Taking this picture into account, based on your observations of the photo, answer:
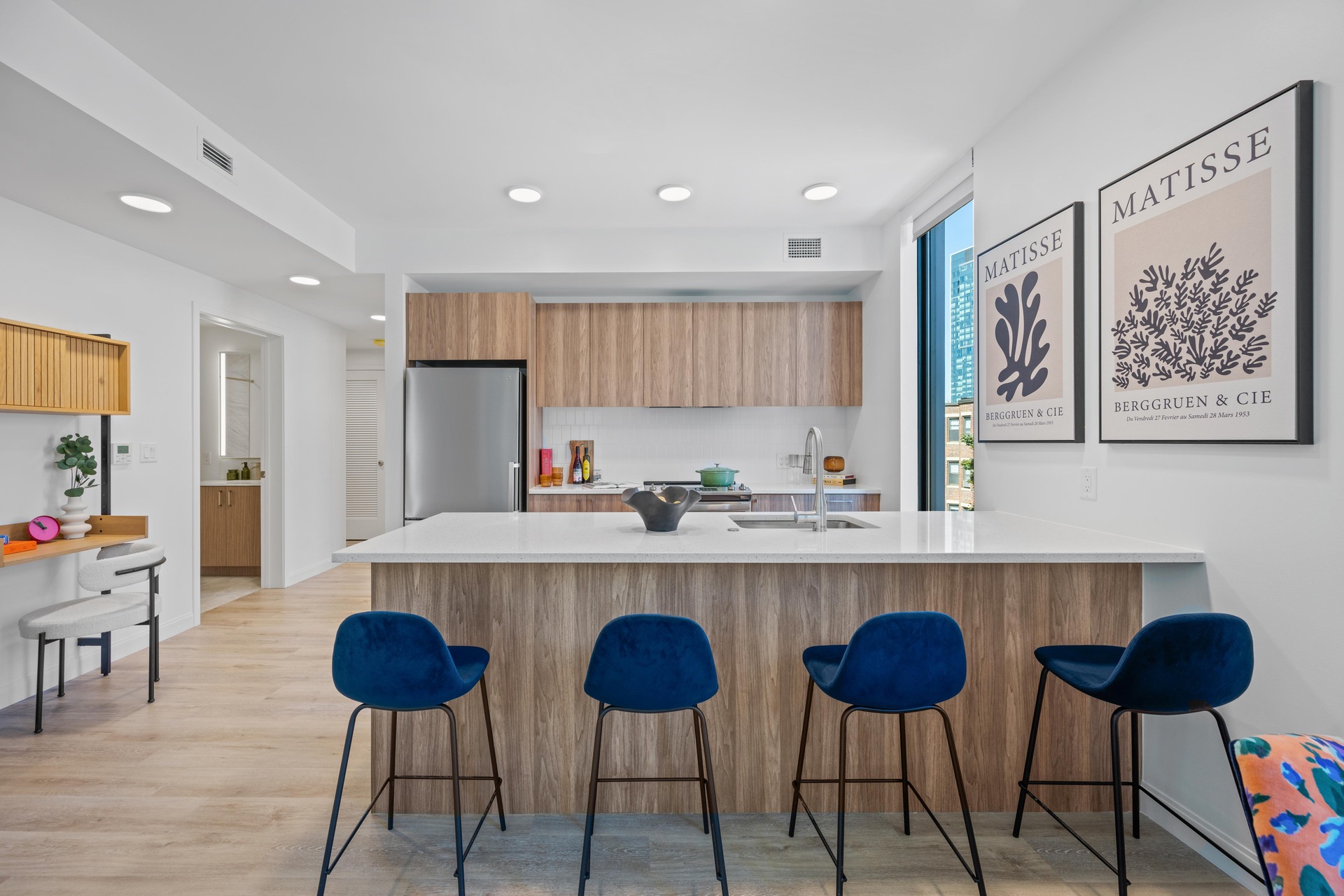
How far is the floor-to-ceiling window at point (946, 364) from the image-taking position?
3627 millimetres

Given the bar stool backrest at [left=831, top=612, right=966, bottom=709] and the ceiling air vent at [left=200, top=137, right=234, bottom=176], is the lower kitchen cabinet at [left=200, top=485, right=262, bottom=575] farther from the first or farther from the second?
the bar stool backrest at [left=831, top=612, right=966, bottom=709]

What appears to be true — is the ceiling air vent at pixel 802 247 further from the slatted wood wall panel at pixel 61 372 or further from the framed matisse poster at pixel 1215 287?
the slatted wood wall panel at pixel 61 372

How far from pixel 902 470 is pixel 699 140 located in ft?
7.32

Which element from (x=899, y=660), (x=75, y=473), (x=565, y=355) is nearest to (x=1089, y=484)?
(x=899, y=660)

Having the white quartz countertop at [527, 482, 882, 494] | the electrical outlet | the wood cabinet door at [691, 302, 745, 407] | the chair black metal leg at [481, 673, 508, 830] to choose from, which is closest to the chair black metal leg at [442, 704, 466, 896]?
the chair black metal leg at [481, 673, 508, 830]

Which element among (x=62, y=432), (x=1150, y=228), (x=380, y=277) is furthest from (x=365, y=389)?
(x=1150, y=228)

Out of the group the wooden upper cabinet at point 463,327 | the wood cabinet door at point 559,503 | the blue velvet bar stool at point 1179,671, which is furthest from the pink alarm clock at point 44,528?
the blue velvet bar stool at point 1179,671

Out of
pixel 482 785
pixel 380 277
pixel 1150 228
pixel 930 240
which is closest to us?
pixel 1150 228

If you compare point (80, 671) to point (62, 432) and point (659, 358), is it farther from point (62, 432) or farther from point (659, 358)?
point (659, 358)

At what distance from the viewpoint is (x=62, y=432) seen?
329 centimetres

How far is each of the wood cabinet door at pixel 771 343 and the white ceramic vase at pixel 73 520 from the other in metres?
3.78

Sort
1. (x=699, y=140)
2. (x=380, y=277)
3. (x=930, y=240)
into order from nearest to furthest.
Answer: (x=699, y=140) < (x=930, y=240) < (x=380, y=277)

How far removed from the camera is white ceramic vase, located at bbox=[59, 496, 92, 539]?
316 centimetres

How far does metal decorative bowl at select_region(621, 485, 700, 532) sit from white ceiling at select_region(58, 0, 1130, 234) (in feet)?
5.14
